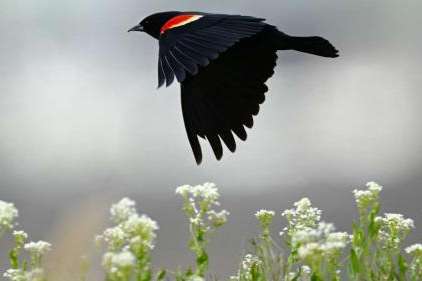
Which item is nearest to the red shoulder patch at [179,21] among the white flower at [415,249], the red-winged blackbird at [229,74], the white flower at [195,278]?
the red-winged blackbird at [229,74]

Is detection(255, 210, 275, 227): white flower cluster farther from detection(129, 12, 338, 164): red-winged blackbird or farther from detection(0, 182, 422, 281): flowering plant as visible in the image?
detection(129, 12, 338, 164): red-winged blackbird

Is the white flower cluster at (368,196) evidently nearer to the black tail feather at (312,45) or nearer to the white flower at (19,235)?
the white flower at (19,235)

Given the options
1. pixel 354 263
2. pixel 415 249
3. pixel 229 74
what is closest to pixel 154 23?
pixel 229 74

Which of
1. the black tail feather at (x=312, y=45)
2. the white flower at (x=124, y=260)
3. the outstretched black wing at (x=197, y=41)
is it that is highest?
the black tail feather at (x=312, y=45)

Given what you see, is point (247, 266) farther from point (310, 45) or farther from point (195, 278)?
point (310, 45)

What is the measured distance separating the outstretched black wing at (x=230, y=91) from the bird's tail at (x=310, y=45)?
114 millimetres

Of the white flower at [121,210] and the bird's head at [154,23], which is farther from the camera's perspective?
the bird's head at [154,23]

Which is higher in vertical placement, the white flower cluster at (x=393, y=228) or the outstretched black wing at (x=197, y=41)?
the outstretched black wing at (x=197, y=41)

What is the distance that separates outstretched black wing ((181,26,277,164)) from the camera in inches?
164

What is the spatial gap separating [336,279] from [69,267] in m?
0.76

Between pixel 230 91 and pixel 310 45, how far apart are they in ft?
1.82

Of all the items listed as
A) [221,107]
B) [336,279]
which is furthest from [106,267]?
[221,107]

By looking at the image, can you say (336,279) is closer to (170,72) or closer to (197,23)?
(170,72)

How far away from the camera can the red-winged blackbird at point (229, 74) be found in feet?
12.4
